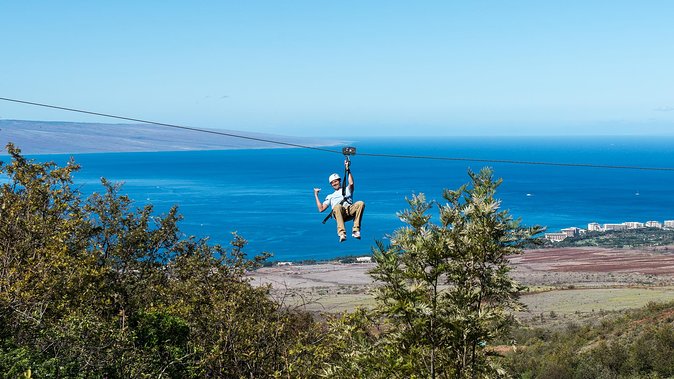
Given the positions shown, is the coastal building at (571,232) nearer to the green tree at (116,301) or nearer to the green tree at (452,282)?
the green tree at (116,301)

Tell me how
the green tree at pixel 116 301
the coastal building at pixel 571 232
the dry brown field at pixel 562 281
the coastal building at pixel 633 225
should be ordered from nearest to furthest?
the green tree at pixel 116 301 → the dry brown field at pixel 562 281 → the coastal building at pixel 571 232 → the coastal building at pixel 633 225

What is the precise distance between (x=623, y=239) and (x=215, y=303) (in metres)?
106

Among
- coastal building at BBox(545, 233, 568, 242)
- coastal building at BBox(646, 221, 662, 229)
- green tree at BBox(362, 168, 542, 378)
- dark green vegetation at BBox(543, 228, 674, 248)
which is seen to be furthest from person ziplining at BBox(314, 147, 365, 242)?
coastal building at BBox(646, 221, 662, 229)

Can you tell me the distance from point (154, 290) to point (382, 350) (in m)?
13.0

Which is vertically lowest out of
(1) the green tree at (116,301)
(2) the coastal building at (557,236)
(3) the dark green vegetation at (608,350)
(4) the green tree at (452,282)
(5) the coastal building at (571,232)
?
(2) the coastal building at (557,236)

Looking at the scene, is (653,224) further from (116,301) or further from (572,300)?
(116,301)

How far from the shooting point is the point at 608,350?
2812 centimetres

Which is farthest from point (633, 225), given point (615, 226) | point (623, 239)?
point (623, 239)

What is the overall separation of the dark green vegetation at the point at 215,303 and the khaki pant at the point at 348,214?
1.74 m

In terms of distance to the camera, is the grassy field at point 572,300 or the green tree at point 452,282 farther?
the grassy field at point 572,300

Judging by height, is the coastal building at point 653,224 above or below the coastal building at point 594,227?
above

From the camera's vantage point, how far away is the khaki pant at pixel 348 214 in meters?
12.1

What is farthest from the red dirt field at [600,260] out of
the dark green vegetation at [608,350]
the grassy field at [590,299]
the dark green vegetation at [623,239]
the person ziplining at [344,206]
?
the person ziplining at [344,206]

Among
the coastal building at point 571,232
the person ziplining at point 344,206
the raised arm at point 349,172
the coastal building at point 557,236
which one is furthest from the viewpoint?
the coastal building at point 571,232
